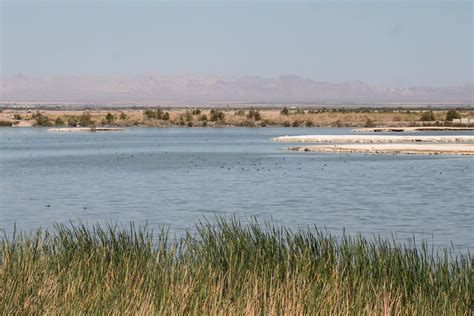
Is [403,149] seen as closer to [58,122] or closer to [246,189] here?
[246,189]

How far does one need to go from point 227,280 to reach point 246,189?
2290cm

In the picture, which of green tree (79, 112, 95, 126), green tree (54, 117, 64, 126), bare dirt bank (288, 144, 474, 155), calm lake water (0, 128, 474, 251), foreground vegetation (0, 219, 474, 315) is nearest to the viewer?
foreground vegetation (0, 219, 474, 315)

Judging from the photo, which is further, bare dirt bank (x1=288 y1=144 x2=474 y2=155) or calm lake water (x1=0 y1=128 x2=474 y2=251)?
bare dirt bank (x1=288 y1=144 x2=474 y2=155)

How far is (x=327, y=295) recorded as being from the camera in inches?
472

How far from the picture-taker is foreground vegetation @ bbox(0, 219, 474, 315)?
36.4ft

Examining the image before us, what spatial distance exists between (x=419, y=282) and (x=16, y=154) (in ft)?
161

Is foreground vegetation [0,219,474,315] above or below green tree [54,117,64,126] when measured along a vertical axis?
above

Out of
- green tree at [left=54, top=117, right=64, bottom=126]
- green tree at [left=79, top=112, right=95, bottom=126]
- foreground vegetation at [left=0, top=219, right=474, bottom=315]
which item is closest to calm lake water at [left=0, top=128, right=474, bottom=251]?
foreground vegetation at [left=0, top=219, right=474, bottom=315]

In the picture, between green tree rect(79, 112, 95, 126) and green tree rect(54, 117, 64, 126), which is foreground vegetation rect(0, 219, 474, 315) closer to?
green tree rect(79, 112, 95, 126)

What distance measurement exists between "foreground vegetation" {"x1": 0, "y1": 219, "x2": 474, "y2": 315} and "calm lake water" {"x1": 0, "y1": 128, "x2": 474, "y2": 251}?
1543 mm

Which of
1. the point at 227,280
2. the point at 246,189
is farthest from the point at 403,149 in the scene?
the point at 227,280

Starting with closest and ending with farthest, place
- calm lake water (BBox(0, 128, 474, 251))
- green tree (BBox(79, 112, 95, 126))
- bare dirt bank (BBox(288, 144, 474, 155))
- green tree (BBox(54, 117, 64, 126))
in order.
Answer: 1. calm lake water (BBox(0, 128, 474, 251))
2. bare dirt bank (BBox(288, 144, 474, 155))
3. green tree (BBox(79, 112, 95, 126))
4. green tree (BBox(54, 117, 64, 126))

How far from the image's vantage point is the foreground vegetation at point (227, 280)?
437 inches

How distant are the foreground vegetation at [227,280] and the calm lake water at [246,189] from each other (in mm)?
1543
